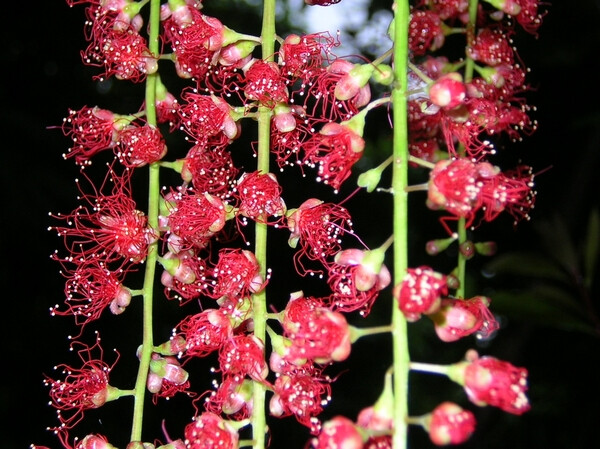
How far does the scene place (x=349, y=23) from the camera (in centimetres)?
275

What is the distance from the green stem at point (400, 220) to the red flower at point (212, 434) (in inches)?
10.0

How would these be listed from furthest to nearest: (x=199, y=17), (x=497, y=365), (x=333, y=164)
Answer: (x=199, y=17) < (x=333, y=164) < (x=497, y=365)

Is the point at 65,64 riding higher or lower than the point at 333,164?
higher

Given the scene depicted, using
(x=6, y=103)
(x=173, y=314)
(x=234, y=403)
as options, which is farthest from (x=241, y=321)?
(x=6, y=103)

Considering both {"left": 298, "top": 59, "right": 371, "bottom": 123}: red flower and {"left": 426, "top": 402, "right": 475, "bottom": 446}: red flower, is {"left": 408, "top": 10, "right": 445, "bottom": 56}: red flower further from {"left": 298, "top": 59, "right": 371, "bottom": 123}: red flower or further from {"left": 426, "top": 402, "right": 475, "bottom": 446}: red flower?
{"left": 426, "top": 402, "right": 475, "bottom": 446}: red flower

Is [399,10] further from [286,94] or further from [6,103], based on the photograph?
[6,103]

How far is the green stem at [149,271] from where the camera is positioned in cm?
107

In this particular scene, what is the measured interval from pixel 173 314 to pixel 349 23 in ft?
4.03

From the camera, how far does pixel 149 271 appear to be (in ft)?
3.76

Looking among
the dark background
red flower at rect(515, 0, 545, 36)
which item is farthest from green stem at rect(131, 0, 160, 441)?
the dark background

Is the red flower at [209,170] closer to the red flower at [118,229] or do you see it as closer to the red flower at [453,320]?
the red flower at [118,229]

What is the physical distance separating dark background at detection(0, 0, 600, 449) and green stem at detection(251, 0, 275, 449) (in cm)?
108

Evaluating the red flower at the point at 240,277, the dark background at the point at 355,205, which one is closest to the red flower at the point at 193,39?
the red flower at the point at 240,277

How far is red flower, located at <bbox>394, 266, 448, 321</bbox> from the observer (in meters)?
0.75
